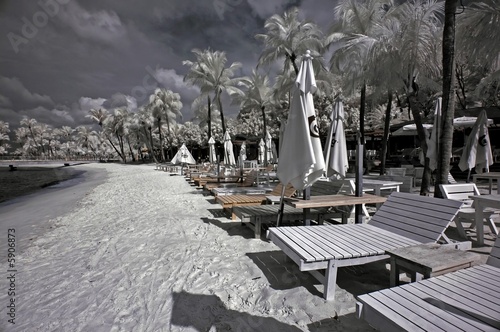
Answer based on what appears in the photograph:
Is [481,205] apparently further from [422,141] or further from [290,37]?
[290,37]

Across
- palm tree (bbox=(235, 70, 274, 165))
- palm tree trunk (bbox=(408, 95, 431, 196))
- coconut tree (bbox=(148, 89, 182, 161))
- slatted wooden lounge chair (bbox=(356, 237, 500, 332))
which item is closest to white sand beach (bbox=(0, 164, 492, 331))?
slatted wooden lounge chair (bbox=(356, 237, 500, 332))

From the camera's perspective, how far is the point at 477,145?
712 centimetres

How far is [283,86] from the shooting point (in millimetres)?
18875

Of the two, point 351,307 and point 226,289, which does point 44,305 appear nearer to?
point 226,289

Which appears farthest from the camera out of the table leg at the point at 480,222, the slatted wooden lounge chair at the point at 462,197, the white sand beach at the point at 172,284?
the slatted wooden lounge chair at the point at 462,197

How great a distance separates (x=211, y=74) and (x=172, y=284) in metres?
23.3

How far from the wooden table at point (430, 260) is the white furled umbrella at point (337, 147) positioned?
2494 millimetres

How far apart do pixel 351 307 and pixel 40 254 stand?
524 cm

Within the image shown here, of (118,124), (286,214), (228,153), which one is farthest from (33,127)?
(286,214)

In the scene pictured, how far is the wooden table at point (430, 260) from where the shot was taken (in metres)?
2.25

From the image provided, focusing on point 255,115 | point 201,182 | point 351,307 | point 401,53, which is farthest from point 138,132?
point 351,307

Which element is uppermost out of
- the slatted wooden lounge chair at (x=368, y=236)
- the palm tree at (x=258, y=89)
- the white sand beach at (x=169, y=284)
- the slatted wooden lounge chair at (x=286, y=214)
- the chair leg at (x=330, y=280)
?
the palm tree at (x=258, y=89)

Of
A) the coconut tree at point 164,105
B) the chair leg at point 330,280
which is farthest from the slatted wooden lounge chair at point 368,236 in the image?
the coconut tree at point 164,105

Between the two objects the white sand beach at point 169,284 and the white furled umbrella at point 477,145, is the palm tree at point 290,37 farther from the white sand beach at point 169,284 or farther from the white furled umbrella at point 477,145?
the white sand beach at point 169,284
